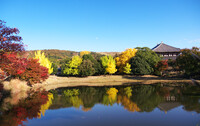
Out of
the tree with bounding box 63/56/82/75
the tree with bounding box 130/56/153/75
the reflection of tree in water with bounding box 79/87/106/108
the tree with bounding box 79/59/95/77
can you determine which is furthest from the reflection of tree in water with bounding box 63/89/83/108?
the tree with bounding box 130/56/153/75

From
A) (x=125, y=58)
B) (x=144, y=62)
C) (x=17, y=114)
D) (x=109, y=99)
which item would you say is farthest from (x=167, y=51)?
(x=17, y=114)

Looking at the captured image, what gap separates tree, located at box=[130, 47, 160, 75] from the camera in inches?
1383

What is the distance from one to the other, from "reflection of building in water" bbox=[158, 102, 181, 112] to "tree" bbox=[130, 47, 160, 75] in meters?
21.4

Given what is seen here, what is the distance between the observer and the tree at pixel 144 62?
115ft

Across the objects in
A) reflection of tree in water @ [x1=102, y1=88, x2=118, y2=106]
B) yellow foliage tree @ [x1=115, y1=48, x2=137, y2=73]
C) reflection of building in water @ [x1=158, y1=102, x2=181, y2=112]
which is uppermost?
yellow foliage tree @ [x1=115, y1=48, x2=137, y2=73]

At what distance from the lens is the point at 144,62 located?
36406 millimetres

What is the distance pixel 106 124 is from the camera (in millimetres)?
9180

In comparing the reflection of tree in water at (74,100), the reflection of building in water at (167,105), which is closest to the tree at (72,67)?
the reflection of tree in water at (74,100)

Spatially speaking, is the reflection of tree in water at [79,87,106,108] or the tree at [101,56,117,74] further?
the tree at [101,56,117,74]

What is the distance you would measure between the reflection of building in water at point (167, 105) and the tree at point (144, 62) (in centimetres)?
2143

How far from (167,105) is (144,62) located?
24.3m

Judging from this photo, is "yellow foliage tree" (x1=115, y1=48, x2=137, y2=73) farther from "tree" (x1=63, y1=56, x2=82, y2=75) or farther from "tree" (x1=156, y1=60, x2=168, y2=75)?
"tree" (x1=63, y1=56, x2=82, y2=75)

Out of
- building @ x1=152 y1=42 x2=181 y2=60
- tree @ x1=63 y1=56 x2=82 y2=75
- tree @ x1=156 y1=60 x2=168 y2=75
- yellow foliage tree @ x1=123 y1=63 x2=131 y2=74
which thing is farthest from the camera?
building @ x1=152 y1=42 x2=181 y2=60

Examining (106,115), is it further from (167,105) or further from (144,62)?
(144,62)
